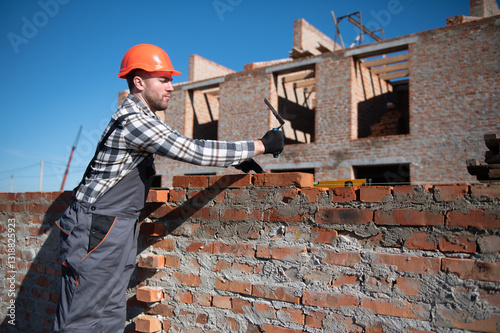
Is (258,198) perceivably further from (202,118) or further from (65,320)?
(202,118)

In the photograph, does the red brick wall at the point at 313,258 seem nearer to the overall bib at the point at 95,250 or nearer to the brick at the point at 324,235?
the brick at the point at 324,235

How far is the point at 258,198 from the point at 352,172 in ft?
32.9

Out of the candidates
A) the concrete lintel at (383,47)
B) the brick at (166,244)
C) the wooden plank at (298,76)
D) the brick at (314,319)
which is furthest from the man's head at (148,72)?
the wooden plank at (298,76)

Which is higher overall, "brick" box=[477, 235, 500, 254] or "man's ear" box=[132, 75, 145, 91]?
"man's ear" box=[132, 75, 145, 91]

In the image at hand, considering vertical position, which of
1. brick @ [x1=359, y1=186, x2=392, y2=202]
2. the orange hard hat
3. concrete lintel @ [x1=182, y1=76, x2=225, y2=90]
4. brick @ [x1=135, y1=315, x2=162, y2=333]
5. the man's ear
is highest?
concrete lintel @ [x1=182, y1=76, x2=225, y2=90]

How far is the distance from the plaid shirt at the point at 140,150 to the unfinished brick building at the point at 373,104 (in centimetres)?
857

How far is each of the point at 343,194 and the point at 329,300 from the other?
0.58 m

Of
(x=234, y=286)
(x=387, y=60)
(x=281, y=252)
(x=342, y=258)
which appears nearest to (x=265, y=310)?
(x=234, y=286)

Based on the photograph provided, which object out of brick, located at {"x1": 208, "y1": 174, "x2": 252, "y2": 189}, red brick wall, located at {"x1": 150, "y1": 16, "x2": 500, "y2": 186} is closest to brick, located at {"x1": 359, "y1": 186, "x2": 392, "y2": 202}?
brick, located at {"x1": 208, "y1": 174, "x2": 252, "y2": 189}

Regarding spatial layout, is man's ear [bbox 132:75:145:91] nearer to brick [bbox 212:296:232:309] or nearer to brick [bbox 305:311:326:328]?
brick [bbox 212:296:232:309]

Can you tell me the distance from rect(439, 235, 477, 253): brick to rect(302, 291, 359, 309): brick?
0.52 m

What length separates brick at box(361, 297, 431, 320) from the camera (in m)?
1.86

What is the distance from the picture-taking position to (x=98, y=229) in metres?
1.94

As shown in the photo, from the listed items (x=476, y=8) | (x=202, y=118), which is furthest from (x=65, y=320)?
(x=202, y=118)
